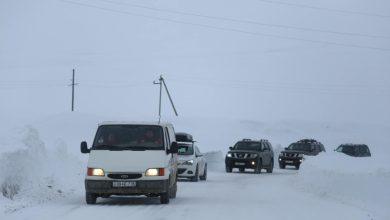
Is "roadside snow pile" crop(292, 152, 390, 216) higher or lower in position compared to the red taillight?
lower

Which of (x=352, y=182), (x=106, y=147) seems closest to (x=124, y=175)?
(x=106, y=147)

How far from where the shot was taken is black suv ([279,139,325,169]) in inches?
1871

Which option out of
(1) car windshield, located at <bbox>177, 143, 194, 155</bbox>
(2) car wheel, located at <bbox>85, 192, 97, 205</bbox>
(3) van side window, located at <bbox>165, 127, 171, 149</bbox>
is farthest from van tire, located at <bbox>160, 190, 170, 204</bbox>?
(1) car windshield, located at <bbox>177, 143, 194, 155</bbox>

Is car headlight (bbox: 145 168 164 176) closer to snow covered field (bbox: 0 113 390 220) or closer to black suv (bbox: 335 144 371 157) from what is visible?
snow covered field (bbox: 0 113 390 220)

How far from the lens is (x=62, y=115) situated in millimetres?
76812

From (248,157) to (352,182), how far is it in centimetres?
1994

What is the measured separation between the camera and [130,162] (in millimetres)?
17328

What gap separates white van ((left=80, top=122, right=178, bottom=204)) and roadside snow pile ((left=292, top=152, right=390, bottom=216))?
440 cm

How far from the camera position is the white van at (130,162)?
1714 cm

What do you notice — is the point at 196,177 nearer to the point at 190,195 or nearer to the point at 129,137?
the point at 190,195

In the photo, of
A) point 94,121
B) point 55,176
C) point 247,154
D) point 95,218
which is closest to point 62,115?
point 94,121

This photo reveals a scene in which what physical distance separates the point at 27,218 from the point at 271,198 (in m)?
7.96

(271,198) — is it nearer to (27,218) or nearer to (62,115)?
(27,218)

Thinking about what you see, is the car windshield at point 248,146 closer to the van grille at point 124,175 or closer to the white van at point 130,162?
the white van at point 130,162
